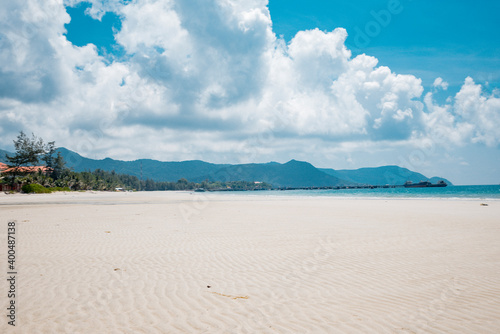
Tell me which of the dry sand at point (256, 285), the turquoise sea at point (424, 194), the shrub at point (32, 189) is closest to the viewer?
the dry sand at point (256, 285)

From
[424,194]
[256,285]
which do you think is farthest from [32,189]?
[424,194]

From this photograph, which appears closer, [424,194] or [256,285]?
[256,285]

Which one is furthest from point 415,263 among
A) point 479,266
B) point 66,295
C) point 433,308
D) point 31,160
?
point 31,160

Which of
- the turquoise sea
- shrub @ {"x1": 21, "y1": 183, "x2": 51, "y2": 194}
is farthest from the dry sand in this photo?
shrub @ {"x1": 21, "y1": 183, "x2": 51, "y2": 194}

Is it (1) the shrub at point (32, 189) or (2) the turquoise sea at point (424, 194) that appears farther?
(1) the shrub at point (32, 189)

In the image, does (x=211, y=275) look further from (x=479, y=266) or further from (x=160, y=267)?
(x=479, y=266)

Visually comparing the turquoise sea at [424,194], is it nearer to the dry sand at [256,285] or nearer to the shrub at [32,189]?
the dry sand at [256,285]

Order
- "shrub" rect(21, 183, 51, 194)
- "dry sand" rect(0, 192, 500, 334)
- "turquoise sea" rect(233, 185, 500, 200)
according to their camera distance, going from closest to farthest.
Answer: "dry sand" rect(0, 192, 500, 334), "turquoise sea" rect(233, 185, 500, 200), "shrub" rect(21, 183, 51, 194)

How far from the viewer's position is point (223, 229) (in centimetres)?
1370

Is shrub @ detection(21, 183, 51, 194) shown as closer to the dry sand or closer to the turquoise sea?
the turquoise sea

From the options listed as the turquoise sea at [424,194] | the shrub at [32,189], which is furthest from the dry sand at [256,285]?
the shrub at [32,189]

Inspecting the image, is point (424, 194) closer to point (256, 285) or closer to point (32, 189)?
point (256, 285)

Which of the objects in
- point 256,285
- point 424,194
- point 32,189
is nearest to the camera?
point 256,285

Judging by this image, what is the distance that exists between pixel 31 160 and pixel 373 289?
95384 millimetres
